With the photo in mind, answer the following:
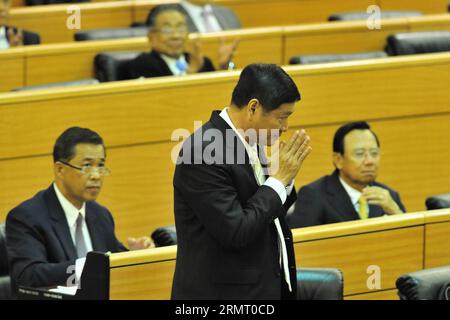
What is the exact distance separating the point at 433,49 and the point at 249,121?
274 cm

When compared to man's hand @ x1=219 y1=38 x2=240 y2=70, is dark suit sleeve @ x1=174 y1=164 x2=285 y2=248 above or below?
below

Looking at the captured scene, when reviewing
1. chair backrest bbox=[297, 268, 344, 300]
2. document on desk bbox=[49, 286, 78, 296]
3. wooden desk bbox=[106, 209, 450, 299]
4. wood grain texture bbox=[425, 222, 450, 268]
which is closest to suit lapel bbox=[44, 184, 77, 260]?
wooden desk bbox=[106, 209, 450, 299]

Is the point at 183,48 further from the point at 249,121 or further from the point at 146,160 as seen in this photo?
the point at 249,121

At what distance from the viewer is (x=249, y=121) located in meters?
2.37

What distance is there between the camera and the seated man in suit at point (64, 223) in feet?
9.73

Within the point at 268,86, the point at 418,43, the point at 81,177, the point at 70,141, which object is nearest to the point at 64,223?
the point at 81,177

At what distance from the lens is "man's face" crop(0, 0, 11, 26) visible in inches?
197

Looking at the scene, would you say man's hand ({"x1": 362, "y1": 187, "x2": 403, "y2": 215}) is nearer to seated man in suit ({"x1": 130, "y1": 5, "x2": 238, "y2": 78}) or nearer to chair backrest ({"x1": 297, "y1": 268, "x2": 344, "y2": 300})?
chair backrest ({"x1": 297, "y1": 268, "x2": 344, "y2": 300})

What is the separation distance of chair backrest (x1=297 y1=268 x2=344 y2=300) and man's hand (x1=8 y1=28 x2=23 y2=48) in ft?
8.43

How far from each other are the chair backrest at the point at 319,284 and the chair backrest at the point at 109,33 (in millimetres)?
2558

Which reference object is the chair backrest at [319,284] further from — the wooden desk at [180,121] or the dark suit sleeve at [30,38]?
the dark suit sleeve at [30,38]

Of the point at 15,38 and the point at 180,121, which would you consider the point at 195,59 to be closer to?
the point at 180,121

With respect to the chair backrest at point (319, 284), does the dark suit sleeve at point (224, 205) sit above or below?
above

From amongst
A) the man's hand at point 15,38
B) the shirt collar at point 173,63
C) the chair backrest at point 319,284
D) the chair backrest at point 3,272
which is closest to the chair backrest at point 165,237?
the chair backrest at point 3,272
